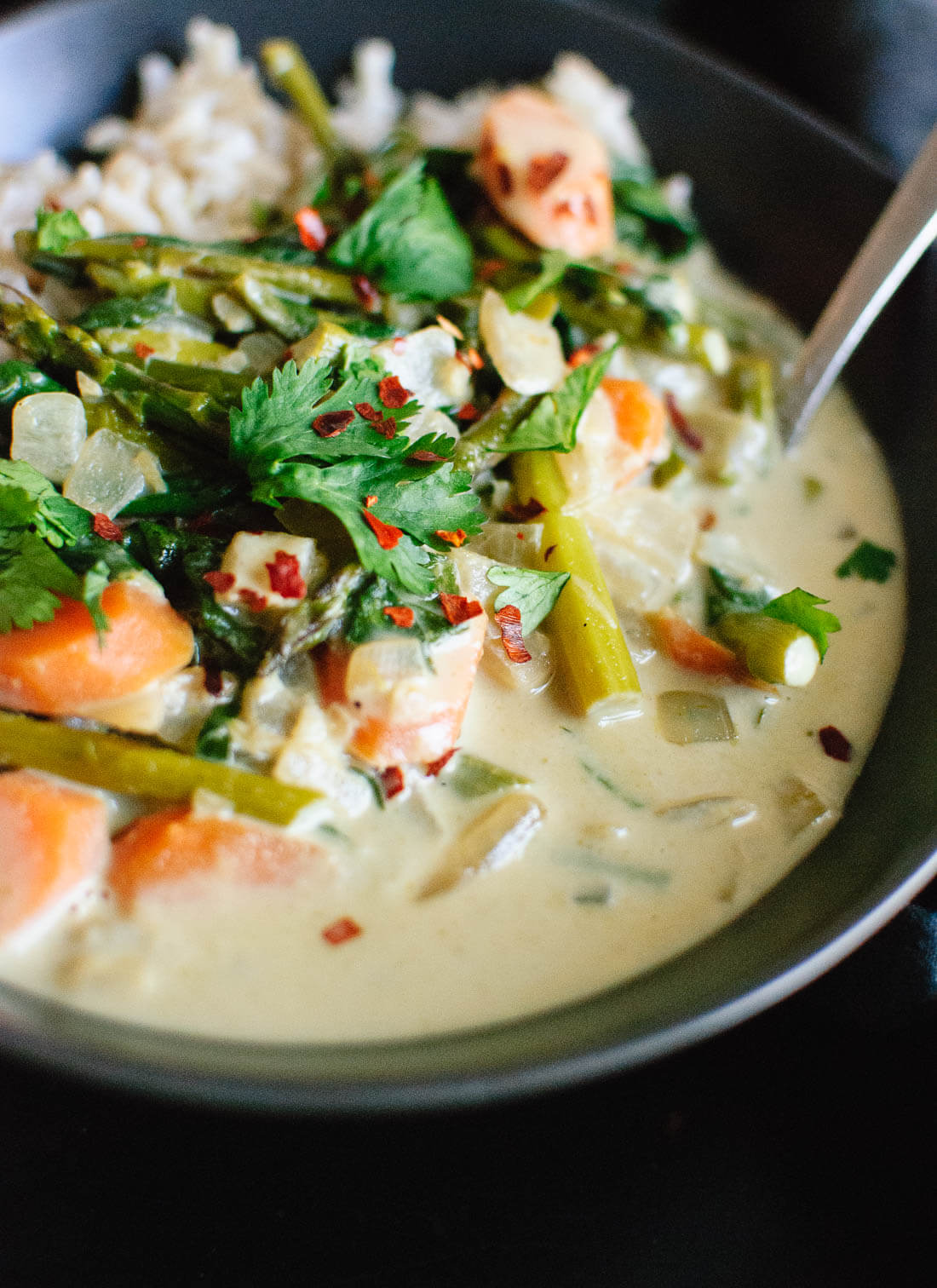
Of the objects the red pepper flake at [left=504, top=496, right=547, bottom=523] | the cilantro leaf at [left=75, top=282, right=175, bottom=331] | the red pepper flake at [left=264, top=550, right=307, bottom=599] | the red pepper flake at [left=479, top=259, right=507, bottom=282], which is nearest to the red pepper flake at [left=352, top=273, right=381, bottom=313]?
the red pepper flake at [left=479, top=259, right=507, bottom=282]

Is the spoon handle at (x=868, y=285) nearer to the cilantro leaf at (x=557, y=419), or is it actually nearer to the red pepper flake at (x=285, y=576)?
the cilantro leaf at (x=557, y=419)

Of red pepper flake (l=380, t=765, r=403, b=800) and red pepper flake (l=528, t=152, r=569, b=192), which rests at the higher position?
red pepper flake (l=528, t=152, r=569, b=192)

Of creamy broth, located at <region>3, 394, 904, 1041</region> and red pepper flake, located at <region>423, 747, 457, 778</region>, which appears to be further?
red pepper flake, located at <region>423, 747, 457, 778</region>

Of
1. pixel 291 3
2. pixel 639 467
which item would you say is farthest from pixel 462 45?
pixel 639 467

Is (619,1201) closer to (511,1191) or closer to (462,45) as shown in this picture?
(511,1191)

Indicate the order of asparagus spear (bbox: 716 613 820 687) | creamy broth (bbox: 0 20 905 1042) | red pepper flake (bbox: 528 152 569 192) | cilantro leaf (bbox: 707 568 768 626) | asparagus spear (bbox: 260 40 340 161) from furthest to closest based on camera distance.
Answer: asparagus spear (bbox: 260 40 340 161)
red pepper flake (bbox: 528 152 569 192)
cilantro leaf (bbox: 707 568 768 626)
asparagus spear (bbox: 716 613 820 687)
creamy broth (bbox: 0 20 905 1042)

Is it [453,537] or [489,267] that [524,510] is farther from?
[489,267]

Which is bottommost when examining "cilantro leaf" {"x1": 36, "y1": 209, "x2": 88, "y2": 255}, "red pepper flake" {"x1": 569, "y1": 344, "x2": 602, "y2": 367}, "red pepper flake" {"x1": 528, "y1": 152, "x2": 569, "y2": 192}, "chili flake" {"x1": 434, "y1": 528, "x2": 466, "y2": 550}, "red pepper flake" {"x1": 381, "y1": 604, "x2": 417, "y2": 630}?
"cilantro leaf" {"x1": 36, "y1": 209, "x2": 88, "y2": 255}

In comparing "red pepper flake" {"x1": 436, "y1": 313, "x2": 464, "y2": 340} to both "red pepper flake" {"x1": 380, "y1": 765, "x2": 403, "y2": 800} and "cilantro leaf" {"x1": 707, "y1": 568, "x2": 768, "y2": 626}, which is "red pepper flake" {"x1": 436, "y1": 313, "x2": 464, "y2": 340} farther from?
"red pepper flake" {"x1": 380, "y1": 765, "x2": 403, "y2": 800}

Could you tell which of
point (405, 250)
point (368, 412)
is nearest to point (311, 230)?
point (405, 250)
